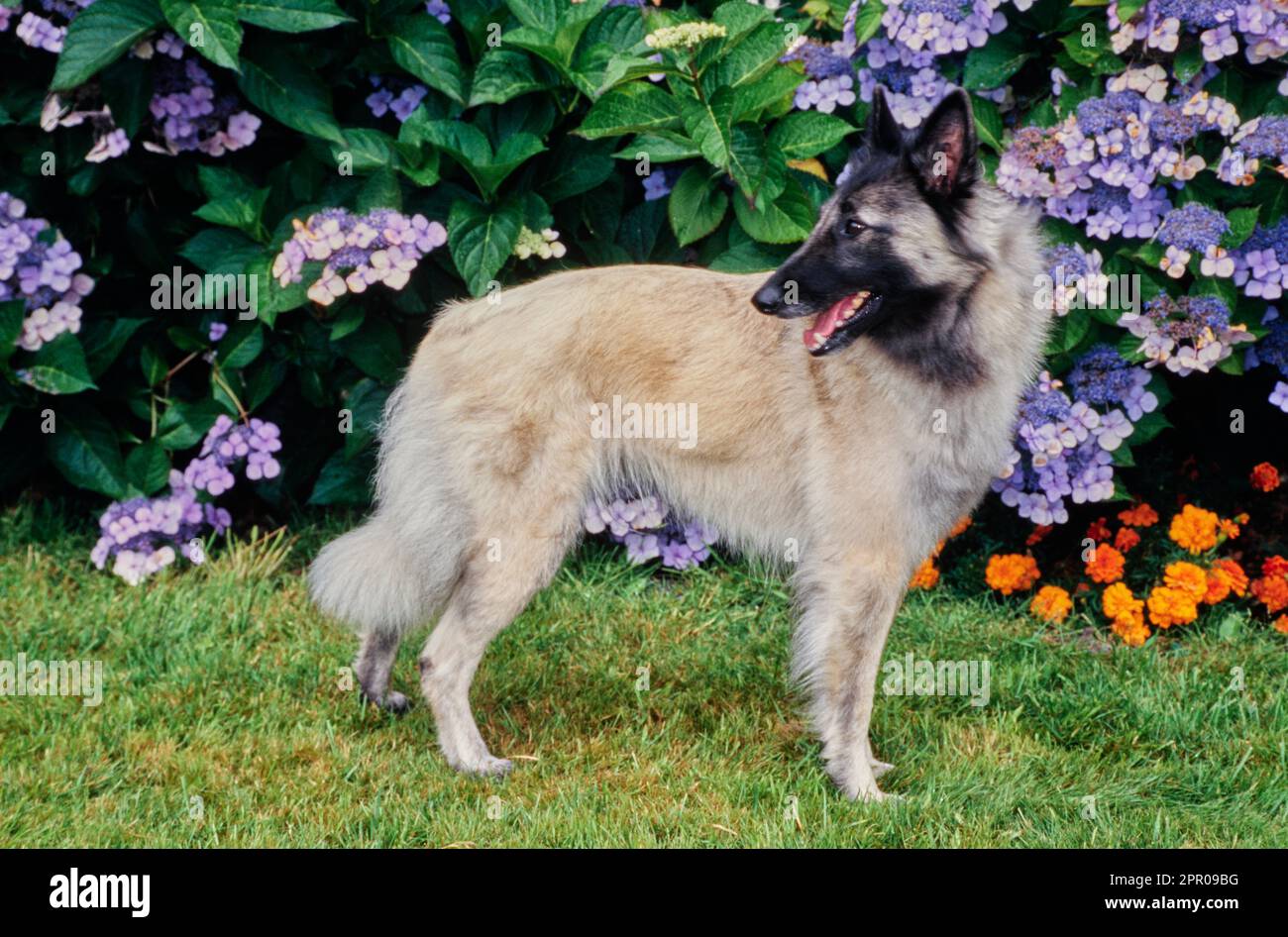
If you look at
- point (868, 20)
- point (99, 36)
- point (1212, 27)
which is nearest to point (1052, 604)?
point (1212, 27)

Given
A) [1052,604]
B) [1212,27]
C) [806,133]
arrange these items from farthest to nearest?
[1052,604]
[806,133]
[1212,27]

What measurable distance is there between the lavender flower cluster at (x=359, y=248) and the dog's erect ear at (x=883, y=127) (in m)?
1.55

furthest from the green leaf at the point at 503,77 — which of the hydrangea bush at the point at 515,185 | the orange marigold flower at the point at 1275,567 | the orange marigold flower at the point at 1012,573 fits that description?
the orange marigold flower at the point at 1275,567

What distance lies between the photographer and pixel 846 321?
3.71 metres

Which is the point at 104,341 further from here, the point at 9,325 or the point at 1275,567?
the point at 1275,567

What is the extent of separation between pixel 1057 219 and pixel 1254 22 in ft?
2.53

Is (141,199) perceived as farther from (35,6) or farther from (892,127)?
(892,127)

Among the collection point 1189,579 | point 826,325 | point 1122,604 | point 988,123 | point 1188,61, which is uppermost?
point 1188,61

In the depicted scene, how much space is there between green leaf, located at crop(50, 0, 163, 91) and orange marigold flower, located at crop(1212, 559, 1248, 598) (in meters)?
3.78

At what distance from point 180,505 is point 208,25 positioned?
1.62 meters

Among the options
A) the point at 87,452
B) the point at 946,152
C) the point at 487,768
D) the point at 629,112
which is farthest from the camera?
the point at 87,452

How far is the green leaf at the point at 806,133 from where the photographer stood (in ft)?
15.0

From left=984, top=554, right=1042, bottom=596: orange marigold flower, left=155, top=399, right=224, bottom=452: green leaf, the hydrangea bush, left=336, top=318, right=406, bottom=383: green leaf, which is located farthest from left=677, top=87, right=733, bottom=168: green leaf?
left=155, top=399, right=224, bottom=452: green leaf

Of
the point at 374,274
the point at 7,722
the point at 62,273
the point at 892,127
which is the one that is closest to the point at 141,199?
the point at 62,273
